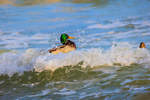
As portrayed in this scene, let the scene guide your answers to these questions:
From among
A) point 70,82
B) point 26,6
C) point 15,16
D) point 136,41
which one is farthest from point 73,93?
point 26,6

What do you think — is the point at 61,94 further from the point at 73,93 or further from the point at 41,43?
the point at 41,43

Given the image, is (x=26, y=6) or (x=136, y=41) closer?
(x=136, y=41)

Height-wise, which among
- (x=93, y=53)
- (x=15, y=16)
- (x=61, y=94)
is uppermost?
(x=15, y=16)

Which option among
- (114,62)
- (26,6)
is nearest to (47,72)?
(114,62)

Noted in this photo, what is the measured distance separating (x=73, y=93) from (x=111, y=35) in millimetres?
6300

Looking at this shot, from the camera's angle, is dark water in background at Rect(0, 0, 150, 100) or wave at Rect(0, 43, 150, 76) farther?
wave at Rect(0, 43, 150, 76)

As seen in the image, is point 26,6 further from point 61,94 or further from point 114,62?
point 61,94

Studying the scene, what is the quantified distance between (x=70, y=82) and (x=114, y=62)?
1110 mm

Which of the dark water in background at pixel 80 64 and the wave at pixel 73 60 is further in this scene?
the wave at pixel 73 60

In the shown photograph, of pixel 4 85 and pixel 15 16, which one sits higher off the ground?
pixel 15 16

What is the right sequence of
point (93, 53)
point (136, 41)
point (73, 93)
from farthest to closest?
point (136, 41) < point (93, 53) < point (73, 93)

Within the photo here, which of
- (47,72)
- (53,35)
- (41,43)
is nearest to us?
(47,72)

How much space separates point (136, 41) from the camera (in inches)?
371

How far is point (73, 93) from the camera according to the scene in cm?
452
